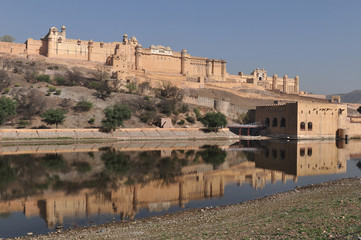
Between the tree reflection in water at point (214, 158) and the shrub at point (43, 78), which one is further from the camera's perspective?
the shrub at point (43, 78)

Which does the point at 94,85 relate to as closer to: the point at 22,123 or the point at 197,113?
the point at 197,113

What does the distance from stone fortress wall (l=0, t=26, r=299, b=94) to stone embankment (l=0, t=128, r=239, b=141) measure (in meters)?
17.9

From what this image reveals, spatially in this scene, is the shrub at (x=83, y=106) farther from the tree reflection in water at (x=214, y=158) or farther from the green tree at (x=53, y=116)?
the tree reflection in water at (x=214, y=158)

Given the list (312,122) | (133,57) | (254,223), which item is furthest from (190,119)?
(254,223)

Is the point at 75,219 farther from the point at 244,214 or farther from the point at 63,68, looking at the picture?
the point at 63,68

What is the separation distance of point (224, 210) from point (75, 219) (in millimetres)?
4116

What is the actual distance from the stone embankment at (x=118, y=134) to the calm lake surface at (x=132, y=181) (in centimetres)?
582

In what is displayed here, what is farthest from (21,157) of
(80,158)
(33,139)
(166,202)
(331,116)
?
(331,116)

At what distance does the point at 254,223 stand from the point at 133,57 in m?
57.0

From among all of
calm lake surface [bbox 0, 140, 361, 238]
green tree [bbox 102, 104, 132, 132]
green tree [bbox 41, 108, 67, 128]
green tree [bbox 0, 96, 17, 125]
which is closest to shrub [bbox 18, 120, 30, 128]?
green tree [bbox 0, 96, 17, 125]

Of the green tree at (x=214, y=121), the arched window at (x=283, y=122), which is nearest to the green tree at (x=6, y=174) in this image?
the green tree at (x=214, y=121)

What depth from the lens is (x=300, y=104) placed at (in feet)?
128

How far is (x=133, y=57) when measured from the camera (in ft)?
206

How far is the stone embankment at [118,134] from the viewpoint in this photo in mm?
30625
